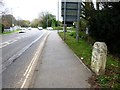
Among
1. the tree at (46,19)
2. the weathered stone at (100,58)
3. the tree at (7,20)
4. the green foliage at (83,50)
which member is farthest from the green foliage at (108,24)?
the tree at (46,19)

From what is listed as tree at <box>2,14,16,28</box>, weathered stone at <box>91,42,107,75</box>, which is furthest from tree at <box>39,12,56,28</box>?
weathered stone at <box>91,42,107,75</box>

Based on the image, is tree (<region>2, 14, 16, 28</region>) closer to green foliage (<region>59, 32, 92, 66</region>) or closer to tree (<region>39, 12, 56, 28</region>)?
tree (<region>39, 12, 56, 28</region>)

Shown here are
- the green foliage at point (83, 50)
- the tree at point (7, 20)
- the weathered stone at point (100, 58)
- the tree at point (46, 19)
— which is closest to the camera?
the weathered stone at point (100, 58)

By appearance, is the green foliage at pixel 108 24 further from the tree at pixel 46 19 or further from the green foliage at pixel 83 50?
the tree at pixel 46 19

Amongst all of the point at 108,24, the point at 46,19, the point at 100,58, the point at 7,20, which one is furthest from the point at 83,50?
the point at 46,19

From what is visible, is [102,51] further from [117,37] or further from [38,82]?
[117,37]

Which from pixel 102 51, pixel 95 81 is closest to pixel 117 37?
pixel 102 51

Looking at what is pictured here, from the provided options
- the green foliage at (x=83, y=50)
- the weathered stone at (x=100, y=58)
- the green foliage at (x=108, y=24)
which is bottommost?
the green foliage at (x=83, y=50)

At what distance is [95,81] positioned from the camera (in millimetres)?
9477

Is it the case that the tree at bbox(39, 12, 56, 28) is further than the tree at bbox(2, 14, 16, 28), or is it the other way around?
the tree at bbox(39, 12, 56, 28)

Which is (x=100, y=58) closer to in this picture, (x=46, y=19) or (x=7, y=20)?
(x=7, y=20)

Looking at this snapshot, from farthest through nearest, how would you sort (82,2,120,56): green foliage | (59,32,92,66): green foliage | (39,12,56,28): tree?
(39,12,56,28): tree < (59,32,92,66): green foliage < (82,2,120,56): green foliage

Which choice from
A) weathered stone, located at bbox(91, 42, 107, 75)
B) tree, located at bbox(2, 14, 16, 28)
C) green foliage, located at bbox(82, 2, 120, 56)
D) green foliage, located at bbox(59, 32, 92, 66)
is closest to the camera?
weathered stone, located at bbox(91, 42, 107, 75)

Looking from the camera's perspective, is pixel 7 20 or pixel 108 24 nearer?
pixel 108 24
